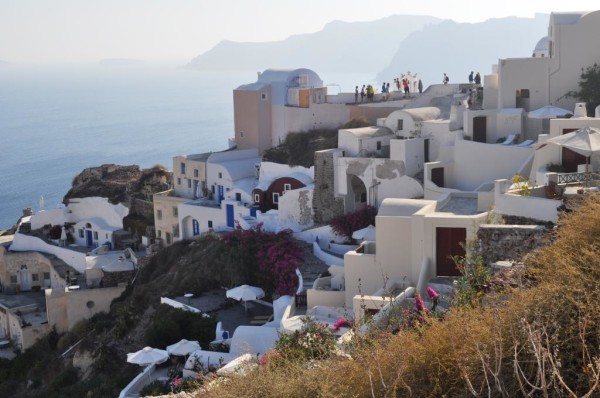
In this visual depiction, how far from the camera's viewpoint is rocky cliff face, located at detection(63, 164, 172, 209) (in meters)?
39.8

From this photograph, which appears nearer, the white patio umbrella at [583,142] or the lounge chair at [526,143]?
the white patio umbrella at [583,142]

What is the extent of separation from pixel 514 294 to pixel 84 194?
34609 millimetres

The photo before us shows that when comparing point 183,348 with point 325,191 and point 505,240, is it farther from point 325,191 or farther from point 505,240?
point 325,191

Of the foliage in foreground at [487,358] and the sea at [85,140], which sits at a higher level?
the foliage in foreground at [487,358]

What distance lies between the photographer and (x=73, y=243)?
38906 mm

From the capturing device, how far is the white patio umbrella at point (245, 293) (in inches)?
908

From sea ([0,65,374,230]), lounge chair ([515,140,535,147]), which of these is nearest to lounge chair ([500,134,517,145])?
lounge chair ([515,140,535,147])

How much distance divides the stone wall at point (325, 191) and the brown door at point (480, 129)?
4.45m

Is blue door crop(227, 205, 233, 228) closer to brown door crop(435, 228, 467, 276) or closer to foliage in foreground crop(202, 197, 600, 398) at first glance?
brown door crop(435, 228, 467, 276)

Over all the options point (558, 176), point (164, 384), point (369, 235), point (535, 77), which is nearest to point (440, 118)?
point (535, 77)

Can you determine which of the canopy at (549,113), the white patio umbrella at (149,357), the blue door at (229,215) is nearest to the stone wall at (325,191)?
the blue door at (229,215)

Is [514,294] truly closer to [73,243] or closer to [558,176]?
[558,176]

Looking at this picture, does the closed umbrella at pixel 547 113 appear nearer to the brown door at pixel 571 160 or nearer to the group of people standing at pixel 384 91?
the brown door at pixel 571 160

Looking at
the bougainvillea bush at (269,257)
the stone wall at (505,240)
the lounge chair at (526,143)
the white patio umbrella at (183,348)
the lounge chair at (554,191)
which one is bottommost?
the white patio umbrella at (183,348)
